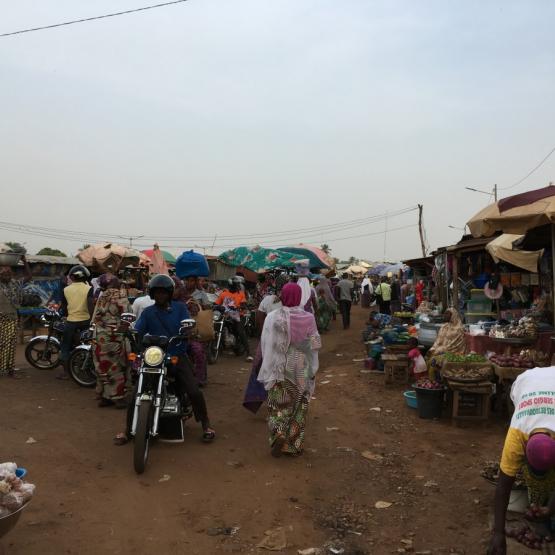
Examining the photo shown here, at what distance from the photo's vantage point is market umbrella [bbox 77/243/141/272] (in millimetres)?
17375

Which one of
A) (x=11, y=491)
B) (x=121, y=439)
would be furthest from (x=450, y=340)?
(x=11, y=491)

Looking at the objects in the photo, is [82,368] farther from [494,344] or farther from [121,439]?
[494,344]

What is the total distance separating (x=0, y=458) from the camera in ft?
17.4

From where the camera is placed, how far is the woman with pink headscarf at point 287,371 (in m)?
5.58

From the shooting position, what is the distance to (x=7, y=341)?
910 cm

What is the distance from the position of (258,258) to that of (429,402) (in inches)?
407

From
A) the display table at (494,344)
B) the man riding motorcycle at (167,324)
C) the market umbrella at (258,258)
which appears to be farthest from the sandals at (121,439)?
the market umbrella at (258,258)

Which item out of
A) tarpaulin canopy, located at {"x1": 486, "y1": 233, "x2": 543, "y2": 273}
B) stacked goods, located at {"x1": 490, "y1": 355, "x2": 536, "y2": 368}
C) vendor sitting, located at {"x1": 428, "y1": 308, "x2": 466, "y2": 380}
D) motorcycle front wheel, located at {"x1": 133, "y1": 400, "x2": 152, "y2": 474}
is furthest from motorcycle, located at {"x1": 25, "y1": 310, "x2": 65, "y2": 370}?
tarpaulin canopy, located at {"x1": 486, "y1": 233, "x2": 543, "y2": 273}

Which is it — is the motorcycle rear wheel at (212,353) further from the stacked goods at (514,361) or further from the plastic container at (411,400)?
the stacked goods at (514,361)

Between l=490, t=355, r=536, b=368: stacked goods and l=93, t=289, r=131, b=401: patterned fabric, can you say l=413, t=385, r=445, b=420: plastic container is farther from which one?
l=93, t=289, r=131, b=401: patterned fabric

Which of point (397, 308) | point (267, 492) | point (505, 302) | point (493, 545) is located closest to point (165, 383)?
point (267, 492)

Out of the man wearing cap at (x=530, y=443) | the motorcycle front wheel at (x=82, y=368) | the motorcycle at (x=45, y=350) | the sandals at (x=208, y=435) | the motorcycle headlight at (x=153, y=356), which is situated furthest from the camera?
the motorcycle at (x=45, y=350)

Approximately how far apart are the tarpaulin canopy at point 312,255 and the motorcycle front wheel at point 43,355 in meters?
10.9

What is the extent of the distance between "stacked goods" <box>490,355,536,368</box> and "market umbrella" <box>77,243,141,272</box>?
42.9 ft
